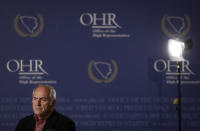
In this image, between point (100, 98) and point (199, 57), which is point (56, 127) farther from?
point (199, 57)

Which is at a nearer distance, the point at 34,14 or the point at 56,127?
the point at 56,127

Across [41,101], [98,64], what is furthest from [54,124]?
[98,64]

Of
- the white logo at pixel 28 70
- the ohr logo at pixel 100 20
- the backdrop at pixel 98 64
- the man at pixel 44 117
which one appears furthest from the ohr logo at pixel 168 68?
the man at pixel 44 117

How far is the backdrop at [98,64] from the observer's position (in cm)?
373

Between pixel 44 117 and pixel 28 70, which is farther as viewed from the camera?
pixel 28 70

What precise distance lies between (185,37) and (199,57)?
1.16ft

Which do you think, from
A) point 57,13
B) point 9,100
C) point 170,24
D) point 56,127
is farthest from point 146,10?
point 56,127

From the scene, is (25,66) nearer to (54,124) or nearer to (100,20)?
(100,20)

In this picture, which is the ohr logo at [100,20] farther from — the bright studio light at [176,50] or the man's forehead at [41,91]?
the man's forehead at [41,91]

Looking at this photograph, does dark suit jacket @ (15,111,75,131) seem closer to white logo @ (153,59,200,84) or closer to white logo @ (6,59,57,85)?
white logo @ (6,59,57,85)

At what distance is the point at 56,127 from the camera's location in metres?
1.43

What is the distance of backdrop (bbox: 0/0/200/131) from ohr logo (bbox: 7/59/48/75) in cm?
1

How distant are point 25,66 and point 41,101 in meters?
2.37

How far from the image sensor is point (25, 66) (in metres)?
3.73
